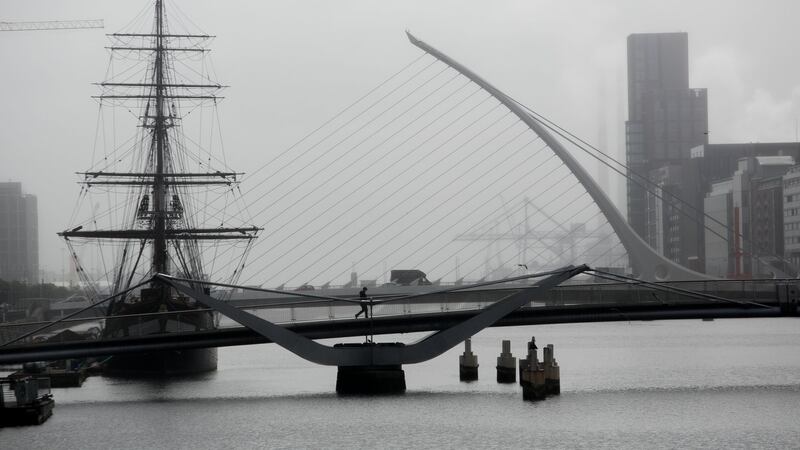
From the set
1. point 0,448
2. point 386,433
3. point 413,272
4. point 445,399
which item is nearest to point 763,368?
point 445,399

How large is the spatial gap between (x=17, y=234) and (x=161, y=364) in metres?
132

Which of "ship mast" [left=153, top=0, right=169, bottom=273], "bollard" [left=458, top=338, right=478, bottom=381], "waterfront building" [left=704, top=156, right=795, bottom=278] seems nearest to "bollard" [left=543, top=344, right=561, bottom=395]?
"bollard" [left=458, top=338, right=478, bottom=381]

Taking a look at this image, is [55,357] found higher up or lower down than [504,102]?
lower down

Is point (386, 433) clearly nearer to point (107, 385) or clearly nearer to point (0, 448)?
point (0, 448)

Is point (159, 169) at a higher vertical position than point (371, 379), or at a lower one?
higher

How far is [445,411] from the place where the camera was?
39219 mm

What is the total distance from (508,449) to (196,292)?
13.7 m

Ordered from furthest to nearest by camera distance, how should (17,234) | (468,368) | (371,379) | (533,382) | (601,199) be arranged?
(17,234) → (601,199) → (468,368) → (371,379) → (533,382)

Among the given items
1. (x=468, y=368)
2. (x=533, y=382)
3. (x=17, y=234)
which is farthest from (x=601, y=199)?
(x=17, y=234)

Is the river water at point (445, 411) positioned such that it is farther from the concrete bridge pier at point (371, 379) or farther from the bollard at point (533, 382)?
the concrete bridge pier at point (371, 379)

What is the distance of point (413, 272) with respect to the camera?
113812 millimetres

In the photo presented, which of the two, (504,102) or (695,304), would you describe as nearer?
(695,304)

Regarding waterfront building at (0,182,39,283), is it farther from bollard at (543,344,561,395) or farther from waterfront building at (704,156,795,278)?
bollard at (543,344,561,395)

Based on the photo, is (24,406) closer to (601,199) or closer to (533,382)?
(533,382)
